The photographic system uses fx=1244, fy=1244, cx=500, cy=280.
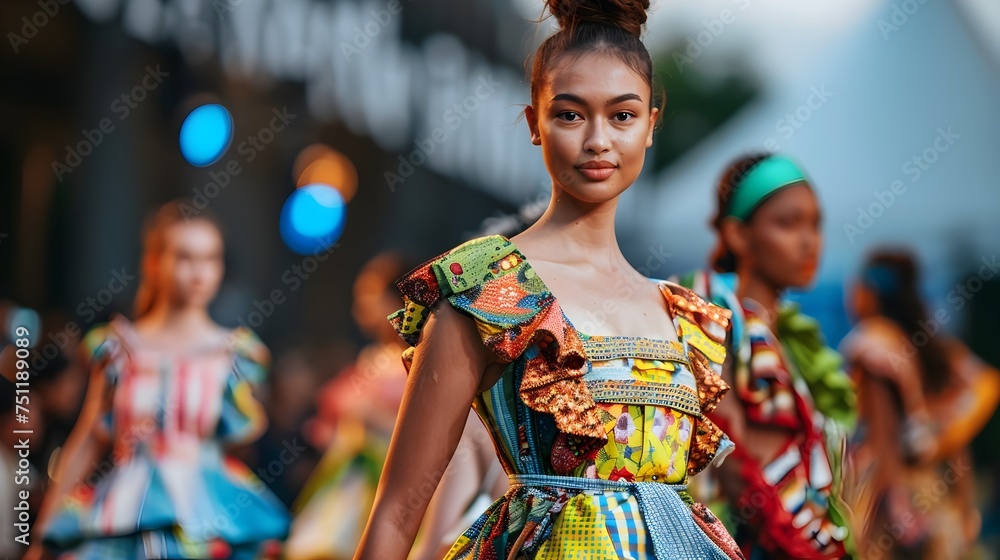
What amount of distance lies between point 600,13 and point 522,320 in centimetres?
48

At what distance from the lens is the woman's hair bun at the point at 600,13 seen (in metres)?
1.72

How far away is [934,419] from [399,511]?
10.5 feet

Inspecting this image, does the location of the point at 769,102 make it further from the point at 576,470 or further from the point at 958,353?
the point at 576,470

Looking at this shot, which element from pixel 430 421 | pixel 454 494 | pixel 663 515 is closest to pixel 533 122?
pixel 430 421

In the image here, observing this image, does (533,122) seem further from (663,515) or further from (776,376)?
(776,376)

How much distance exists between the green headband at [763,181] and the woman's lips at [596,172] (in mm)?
2422

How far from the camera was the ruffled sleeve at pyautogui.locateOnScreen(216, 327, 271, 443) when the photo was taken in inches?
176

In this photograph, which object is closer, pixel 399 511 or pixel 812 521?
pixel 399 511

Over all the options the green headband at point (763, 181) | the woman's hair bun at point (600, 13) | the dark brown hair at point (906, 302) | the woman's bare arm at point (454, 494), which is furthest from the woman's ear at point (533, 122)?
the dark brown hair at point (906, 302)

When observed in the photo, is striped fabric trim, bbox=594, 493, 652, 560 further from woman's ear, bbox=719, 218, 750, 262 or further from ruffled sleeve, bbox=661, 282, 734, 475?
woman's ear, bbox=719, 218, 750, 262

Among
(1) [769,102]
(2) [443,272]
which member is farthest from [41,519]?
(2) [443,272]

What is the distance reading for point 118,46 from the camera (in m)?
4.41

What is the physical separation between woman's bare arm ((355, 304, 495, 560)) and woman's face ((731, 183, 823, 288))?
2596 millimetres

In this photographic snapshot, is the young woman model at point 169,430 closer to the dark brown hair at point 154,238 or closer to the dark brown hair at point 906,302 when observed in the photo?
the dark brown hair at point 154,238
